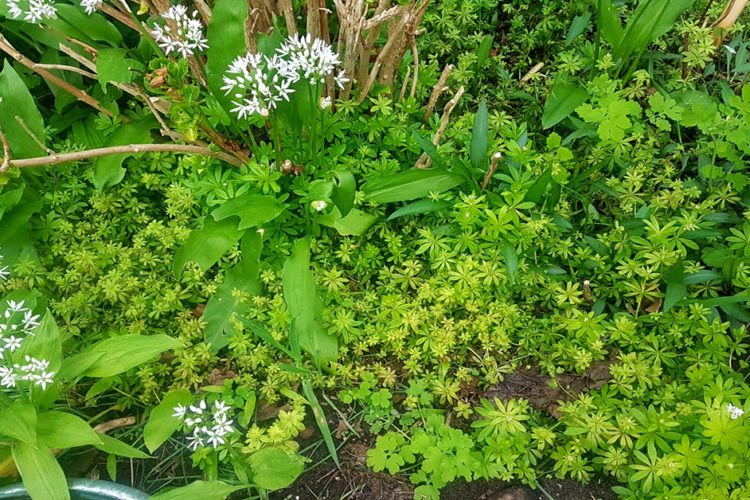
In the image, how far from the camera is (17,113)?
8.21ft

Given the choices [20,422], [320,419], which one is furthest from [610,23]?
[20,422]

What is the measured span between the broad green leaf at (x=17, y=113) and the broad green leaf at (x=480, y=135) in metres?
1.84

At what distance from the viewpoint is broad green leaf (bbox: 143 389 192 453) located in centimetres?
198

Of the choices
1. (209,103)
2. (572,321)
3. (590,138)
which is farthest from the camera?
(590,138)

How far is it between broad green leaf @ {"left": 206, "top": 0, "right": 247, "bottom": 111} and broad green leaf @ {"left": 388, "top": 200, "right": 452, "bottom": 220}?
0.80 m

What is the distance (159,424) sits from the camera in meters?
2.02

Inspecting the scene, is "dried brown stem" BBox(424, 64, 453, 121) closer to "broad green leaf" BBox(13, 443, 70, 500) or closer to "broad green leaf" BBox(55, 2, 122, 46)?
"broad green leaf" BBox(55, 2, 122, 46)

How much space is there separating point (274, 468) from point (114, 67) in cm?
171

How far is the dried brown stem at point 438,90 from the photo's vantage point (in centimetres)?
233

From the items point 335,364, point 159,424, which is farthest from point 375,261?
point 159,424

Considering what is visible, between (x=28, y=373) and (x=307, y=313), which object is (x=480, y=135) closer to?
(x=307, y=313)

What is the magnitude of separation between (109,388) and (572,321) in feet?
5.86

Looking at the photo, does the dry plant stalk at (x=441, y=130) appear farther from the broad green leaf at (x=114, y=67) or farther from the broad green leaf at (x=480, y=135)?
the broad green leaf at (x=114, y=67)

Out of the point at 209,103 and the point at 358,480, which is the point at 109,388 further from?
the point at 209,103
